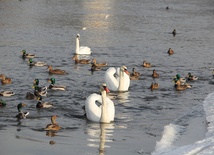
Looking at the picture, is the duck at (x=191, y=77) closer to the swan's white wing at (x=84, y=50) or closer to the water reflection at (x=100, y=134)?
the swan's white wing at (x=84, y=50)

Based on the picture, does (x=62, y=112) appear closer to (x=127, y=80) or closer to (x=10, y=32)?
(x=127, y=80)

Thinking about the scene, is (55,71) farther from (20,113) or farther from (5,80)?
(20,113)

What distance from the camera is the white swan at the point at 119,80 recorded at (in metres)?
28.5

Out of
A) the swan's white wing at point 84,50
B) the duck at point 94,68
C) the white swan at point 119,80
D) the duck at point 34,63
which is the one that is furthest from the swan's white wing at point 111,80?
the swan's white wing at point 84,50

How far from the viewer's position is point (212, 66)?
3653cm

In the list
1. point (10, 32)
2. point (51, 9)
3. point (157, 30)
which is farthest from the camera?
point (51, 9)

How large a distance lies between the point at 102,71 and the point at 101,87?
10.8 m

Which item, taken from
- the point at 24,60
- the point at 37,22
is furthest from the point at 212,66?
the point at 37,22

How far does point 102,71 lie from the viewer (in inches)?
1329

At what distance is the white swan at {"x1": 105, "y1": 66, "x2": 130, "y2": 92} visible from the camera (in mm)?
28516

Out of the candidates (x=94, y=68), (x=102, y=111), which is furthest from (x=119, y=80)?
(x=102, y=111)

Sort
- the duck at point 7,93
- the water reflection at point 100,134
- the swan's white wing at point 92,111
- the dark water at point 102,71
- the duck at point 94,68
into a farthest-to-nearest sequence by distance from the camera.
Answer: the duck at point 94,68
the duck at point 7,93
the swan's white wing at point 92,111
the dark water at point 102,71
the water reflection at point 100,134

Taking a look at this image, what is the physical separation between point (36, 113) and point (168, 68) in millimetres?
13372

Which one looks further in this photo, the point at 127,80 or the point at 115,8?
the point at 115,8
